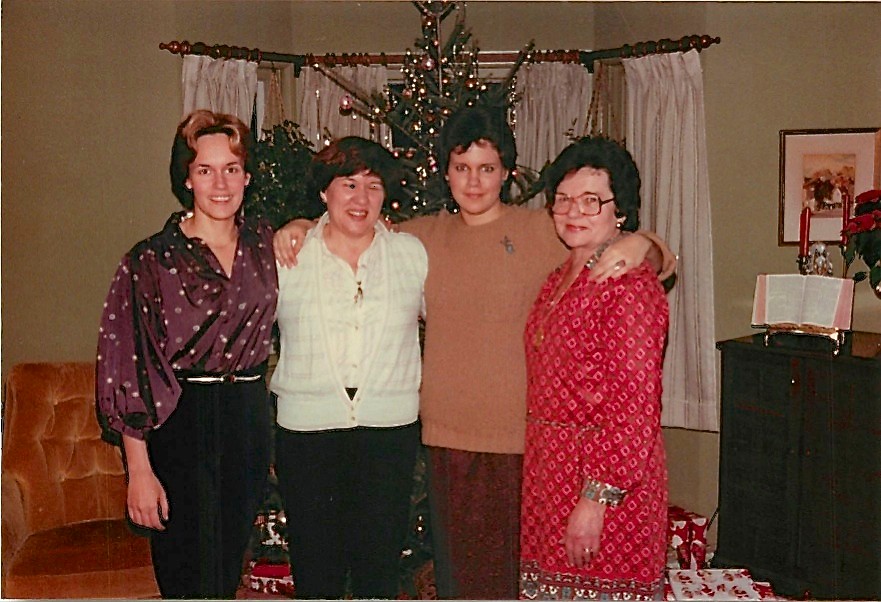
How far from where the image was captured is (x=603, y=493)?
1.55m

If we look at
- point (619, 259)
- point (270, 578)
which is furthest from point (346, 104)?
point (270, 578)

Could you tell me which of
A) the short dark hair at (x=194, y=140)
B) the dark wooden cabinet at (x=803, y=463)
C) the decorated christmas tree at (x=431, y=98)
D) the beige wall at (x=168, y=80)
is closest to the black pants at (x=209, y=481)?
the beige wall at (x=168, y=80)

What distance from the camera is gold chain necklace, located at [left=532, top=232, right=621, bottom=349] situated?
5.27 feet

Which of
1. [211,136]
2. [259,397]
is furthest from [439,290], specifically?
[211,136]

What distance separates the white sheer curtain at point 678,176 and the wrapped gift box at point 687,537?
227 millimetres

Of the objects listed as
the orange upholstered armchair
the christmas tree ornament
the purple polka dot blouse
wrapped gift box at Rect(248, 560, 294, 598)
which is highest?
the christmas tree ornament

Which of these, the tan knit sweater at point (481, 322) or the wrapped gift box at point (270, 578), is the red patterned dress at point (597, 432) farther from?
the wrapped gift box at point (270, 578)

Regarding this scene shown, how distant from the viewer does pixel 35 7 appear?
1.85m

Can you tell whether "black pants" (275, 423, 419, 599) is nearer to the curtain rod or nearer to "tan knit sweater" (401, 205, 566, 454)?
"tan knit sweater" (401, 205, 566, 454)

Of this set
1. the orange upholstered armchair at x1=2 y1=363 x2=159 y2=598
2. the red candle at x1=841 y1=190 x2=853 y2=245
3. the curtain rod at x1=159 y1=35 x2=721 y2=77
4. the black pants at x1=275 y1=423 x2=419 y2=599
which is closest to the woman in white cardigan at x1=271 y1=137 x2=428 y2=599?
the black pants at x1=275 y1=423 x2=419 y2=599

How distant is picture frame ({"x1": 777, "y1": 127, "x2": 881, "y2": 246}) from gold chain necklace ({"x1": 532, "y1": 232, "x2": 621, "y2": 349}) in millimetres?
506

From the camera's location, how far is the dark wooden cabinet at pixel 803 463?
6.70 feet

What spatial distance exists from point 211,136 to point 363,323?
488 mm

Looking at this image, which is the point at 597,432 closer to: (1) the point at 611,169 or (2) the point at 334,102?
(1) the point at 611,169
